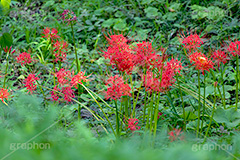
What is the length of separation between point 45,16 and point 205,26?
2.70 meters

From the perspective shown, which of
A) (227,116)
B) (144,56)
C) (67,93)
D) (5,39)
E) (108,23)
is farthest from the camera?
(108,23)

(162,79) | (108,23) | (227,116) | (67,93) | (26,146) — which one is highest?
(26,146)

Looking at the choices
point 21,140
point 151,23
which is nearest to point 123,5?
point 151,23

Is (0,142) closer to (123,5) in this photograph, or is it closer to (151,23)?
(151,23)

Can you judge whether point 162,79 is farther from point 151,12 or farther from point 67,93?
point 151,12

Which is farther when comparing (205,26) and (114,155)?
(205,26)

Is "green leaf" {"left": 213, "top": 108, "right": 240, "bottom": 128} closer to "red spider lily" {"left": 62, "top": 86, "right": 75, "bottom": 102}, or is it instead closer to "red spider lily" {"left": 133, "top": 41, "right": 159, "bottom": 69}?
"red spider lily" {"left": 133, "top": 41, "right": 159, "bottom": 69}

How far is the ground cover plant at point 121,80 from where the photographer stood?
768 millimetres

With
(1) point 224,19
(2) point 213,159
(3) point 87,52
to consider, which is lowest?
(3) point 87,52

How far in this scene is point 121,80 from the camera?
1.67 metres

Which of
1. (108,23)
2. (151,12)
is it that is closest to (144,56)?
(108,23)

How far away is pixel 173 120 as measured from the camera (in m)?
2.38

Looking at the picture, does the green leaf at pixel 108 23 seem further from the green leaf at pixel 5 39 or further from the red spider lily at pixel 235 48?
the red spider lily at pixel 235 48

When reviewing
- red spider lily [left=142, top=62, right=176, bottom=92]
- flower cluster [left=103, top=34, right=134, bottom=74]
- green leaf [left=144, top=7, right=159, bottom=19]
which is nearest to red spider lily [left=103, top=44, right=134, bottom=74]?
flower cluster [left=103, top=34, right=134, bottom=74]
